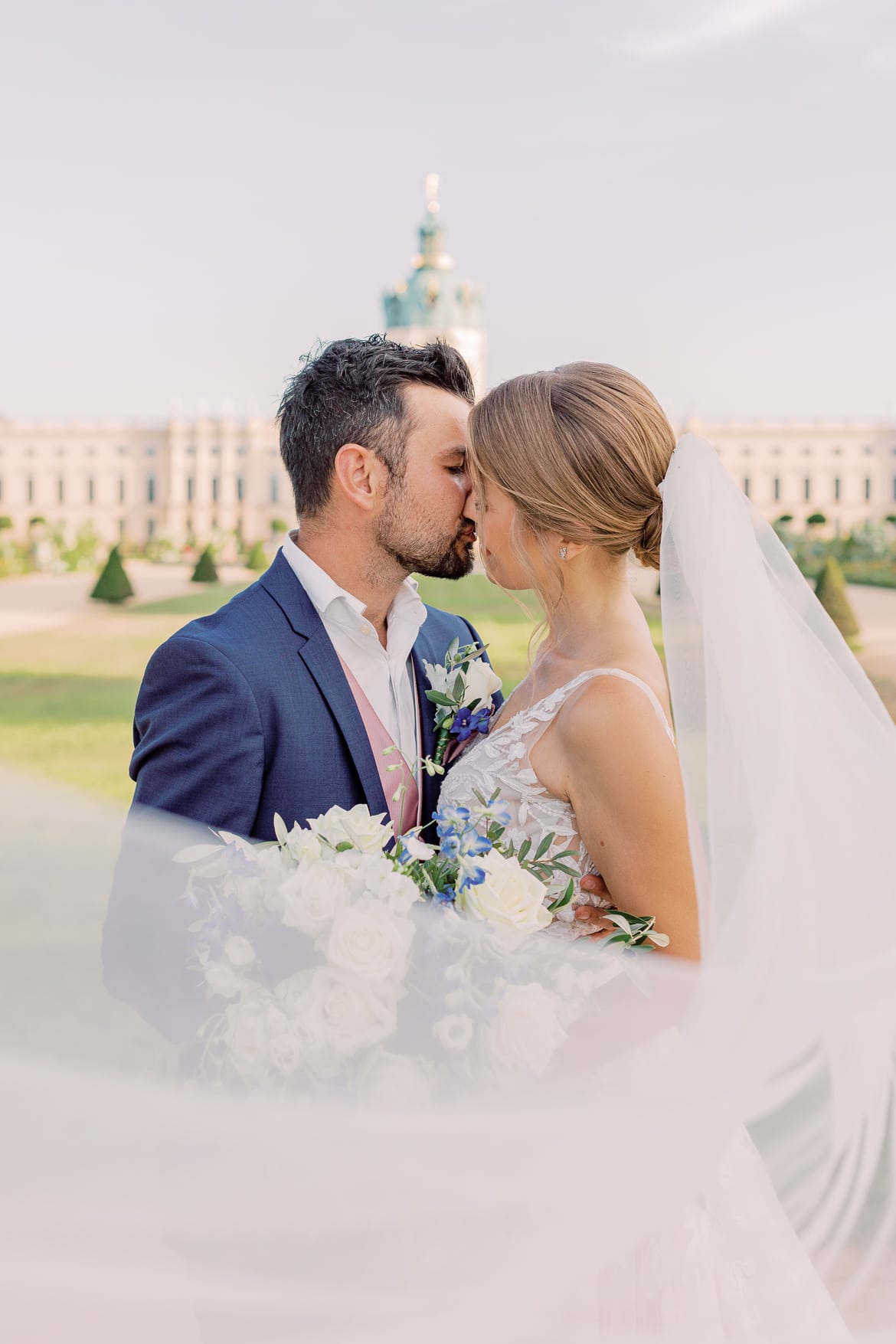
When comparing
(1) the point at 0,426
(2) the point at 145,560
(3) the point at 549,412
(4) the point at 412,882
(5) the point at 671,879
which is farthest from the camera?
(1) the point at 0,426

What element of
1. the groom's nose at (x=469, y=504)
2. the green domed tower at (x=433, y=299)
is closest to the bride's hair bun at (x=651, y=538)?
the groom's nose at (x=469, y=504)

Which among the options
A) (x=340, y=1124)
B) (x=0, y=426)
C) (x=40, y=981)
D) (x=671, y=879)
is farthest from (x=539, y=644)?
(x=0, y=426)

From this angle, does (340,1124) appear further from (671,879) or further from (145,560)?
(145,560)

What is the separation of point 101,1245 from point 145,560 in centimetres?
4904

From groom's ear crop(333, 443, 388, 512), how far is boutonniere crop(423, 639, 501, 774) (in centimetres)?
44

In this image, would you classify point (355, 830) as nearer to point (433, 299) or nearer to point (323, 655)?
point (323, 655)

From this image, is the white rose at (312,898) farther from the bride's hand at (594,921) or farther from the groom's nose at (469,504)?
the groom's nose at (469,504)

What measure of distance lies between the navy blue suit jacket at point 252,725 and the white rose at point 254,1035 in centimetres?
50

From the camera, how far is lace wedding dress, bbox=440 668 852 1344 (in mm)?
1983

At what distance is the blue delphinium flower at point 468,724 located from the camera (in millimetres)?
2713

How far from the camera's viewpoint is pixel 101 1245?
183 cm

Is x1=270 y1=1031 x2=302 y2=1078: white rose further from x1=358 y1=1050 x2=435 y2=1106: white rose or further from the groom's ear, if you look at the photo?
the groom's ear

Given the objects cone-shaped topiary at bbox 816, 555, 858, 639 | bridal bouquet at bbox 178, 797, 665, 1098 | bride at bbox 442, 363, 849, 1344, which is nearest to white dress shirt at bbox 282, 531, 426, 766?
bride at bbox 442, 363, 849, 1344

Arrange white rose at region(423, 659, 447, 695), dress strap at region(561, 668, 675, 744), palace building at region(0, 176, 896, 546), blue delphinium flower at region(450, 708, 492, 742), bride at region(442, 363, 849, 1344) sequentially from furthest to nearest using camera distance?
1. palace building at region(0, 176, 896, 546)
2. white rose at region(423, 659, 447, 695)
3. blue delphinium flower at region(450, 708, 492, 742)
4. dress strap at region(561, 668, 675, 744)
5. bride at region(442, 363, 849, 1344)
